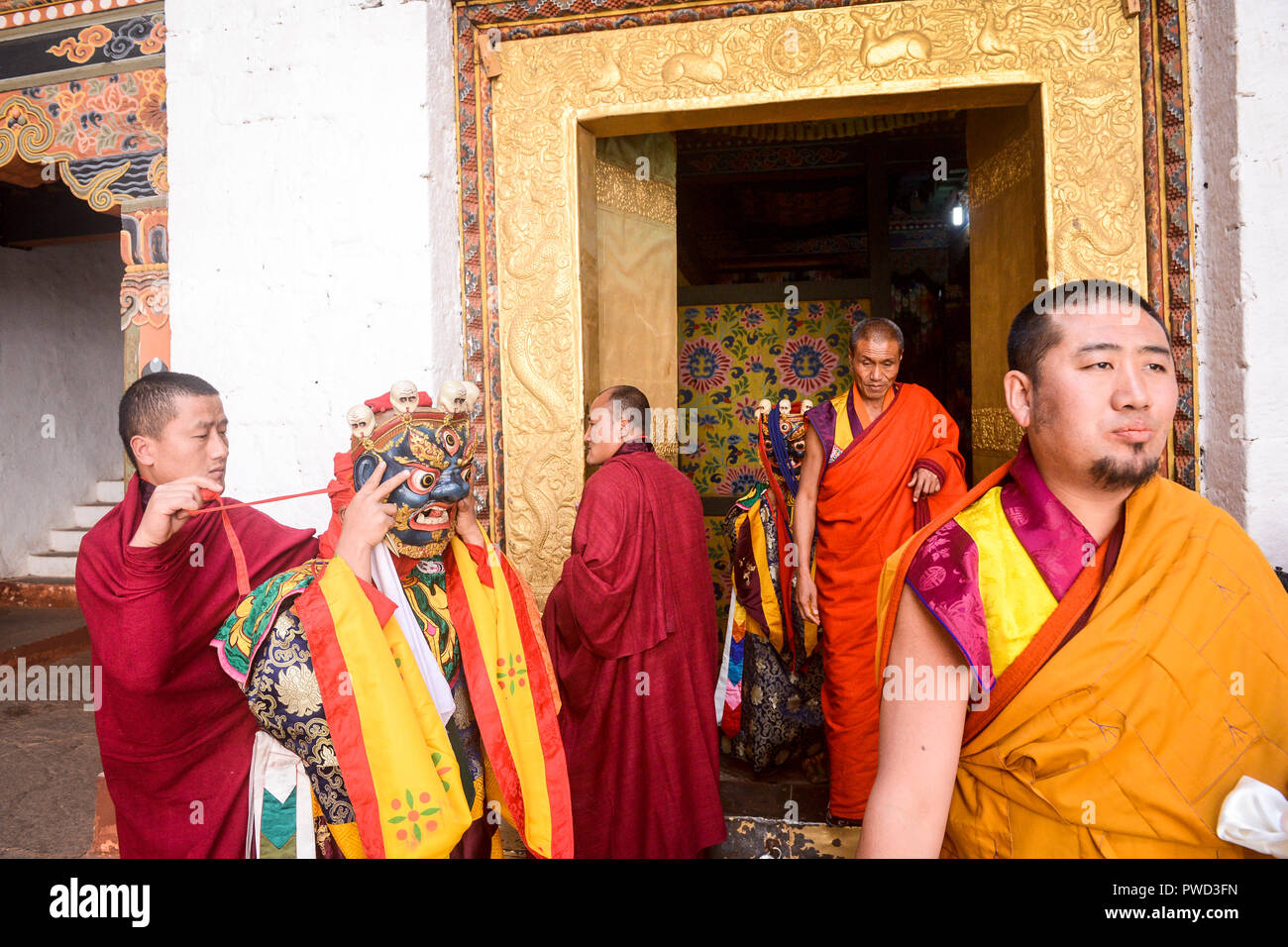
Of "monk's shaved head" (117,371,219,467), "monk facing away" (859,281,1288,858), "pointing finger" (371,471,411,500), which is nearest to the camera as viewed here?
"monk facing away" (859,281,1288,858)

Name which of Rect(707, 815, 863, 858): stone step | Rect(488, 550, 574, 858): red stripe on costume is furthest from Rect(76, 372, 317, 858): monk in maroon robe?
Rect(707, 815, 863, 858): stone step

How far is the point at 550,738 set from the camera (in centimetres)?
197

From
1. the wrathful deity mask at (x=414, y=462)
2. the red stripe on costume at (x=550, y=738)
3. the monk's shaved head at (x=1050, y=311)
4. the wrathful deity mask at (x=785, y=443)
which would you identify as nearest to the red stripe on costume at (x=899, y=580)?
the monk's shaved head at (x=1050, y=311)

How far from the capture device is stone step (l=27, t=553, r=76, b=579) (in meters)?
7.64

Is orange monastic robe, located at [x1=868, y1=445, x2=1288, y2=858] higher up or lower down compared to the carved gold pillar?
lower down

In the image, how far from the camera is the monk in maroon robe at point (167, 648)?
68.9 inches

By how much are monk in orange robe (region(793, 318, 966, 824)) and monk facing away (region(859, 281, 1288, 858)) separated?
6.53ft

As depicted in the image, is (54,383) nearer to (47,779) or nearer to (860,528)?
(47,779)

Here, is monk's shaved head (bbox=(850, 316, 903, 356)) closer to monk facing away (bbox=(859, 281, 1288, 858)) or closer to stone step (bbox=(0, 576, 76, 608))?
monk facing away (bbox=(859, 281, 1288, 858))

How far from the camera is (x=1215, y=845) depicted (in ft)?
4.16

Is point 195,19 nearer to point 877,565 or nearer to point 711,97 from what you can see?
point 711,97

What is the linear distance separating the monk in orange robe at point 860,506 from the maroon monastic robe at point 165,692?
2355 millimetres
